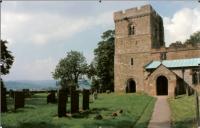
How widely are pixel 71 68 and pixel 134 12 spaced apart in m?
26.7

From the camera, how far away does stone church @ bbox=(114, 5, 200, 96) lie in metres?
47.9

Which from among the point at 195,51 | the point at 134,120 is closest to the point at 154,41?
the point at 195,51

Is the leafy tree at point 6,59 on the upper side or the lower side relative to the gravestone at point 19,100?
upper

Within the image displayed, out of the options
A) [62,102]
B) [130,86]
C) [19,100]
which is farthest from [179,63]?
[62,102]

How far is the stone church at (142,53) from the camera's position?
47906 mm

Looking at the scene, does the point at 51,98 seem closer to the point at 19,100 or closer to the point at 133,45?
the point at 19,100

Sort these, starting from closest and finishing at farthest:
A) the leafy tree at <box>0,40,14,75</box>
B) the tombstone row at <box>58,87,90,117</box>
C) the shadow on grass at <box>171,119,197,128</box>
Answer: the shadow on grass at <box>171,119,197,128</box>, the tombstone row at <box>58,87,90,117</box>, the leafy tree at <box>0,40,14,75</box>

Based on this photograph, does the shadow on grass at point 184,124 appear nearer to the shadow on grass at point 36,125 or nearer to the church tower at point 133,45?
the shadow on grass at point 36,125

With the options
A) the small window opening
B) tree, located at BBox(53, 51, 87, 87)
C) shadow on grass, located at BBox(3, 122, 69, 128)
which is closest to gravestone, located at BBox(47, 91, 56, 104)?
shadow on grass, located at BBox(3, 122, 69, 128)

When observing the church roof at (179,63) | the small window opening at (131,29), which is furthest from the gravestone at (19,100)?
the small window opening at (131,29)

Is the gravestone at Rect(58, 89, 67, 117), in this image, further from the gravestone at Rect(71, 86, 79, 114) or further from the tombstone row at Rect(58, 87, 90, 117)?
the gravestone at Rect(71, 86, 79, 114)

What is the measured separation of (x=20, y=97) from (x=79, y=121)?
898cm

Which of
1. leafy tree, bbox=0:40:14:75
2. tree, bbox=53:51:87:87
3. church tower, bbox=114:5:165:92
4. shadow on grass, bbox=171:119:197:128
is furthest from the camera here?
tree, bbox=53:51:87:87

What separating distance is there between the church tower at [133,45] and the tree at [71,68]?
22.4 m
